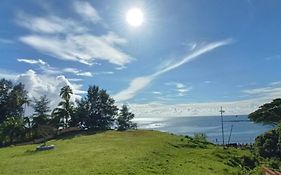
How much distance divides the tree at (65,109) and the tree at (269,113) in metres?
51.3

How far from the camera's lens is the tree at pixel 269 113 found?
71812 mm

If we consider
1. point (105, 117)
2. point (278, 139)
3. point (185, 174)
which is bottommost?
point (185, 174)

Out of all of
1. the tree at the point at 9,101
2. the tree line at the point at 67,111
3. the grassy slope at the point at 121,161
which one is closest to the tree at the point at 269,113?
the grassy slope at the point at 121,161

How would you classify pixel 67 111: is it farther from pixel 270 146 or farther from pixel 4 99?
pixel 270 146

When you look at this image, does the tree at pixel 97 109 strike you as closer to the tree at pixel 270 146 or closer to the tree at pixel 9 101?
the tree at pixel 9 101

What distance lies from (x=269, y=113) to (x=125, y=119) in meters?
55.2

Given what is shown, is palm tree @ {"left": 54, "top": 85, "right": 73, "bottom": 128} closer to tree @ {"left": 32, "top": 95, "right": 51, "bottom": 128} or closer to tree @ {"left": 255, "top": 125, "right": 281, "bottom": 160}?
tree @ {"left": 32, "top": 95, "right": 51, "bottom": 128}

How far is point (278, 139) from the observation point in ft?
218

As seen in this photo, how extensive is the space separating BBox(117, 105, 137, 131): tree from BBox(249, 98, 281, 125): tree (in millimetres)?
51202

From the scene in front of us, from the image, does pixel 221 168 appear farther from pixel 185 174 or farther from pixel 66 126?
pixel 66 126

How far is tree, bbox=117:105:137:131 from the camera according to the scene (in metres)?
116

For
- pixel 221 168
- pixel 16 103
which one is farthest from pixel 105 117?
pixel 221 168

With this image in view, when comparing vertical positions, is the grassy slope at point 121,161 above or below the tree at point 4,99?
below

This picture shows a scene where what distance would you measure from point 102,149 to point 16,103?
62797mm
